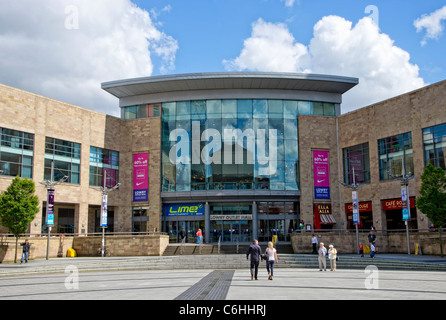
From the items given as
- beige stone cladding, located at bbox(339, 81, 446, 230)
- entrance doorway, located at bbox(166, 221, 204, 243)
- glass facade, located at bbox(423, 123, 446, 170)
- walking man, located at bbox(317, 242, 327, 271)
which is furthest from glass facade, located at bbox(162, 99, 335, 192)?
walking man, located at bbox(317, 242, 327, 271)

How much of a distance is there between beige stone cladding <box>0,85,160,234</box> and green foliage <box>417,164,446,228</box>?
25.2 meters

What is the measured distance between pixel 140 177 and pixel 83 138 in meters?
7.11

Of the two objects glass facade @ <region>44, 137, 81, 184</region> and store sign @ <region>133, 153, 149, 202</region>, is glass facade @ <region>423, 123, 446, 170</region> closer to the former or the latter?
store sign @ <region>133, 153, 149, 202</region>

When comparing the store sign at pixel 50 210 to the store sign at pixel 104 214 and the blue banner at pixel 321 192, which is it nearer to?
the store sign at pixel 104 214

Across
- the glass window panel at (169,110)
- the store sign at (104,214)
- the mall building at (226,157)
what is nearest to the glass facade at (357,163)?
the mall building at (226,157)

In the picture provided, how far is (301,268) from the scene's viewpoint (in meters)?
25.4

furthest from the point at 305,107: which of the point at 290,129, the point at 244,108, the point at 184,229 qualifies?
the point at 184,229

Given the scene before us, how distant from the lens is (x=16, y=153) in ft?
121

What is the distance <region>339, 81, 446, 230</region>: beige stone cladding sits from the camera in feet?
119

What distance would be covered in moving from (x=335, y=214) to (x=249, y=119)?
13047 millimetres

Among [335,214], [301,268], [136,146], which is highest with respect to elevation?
[136,146]
